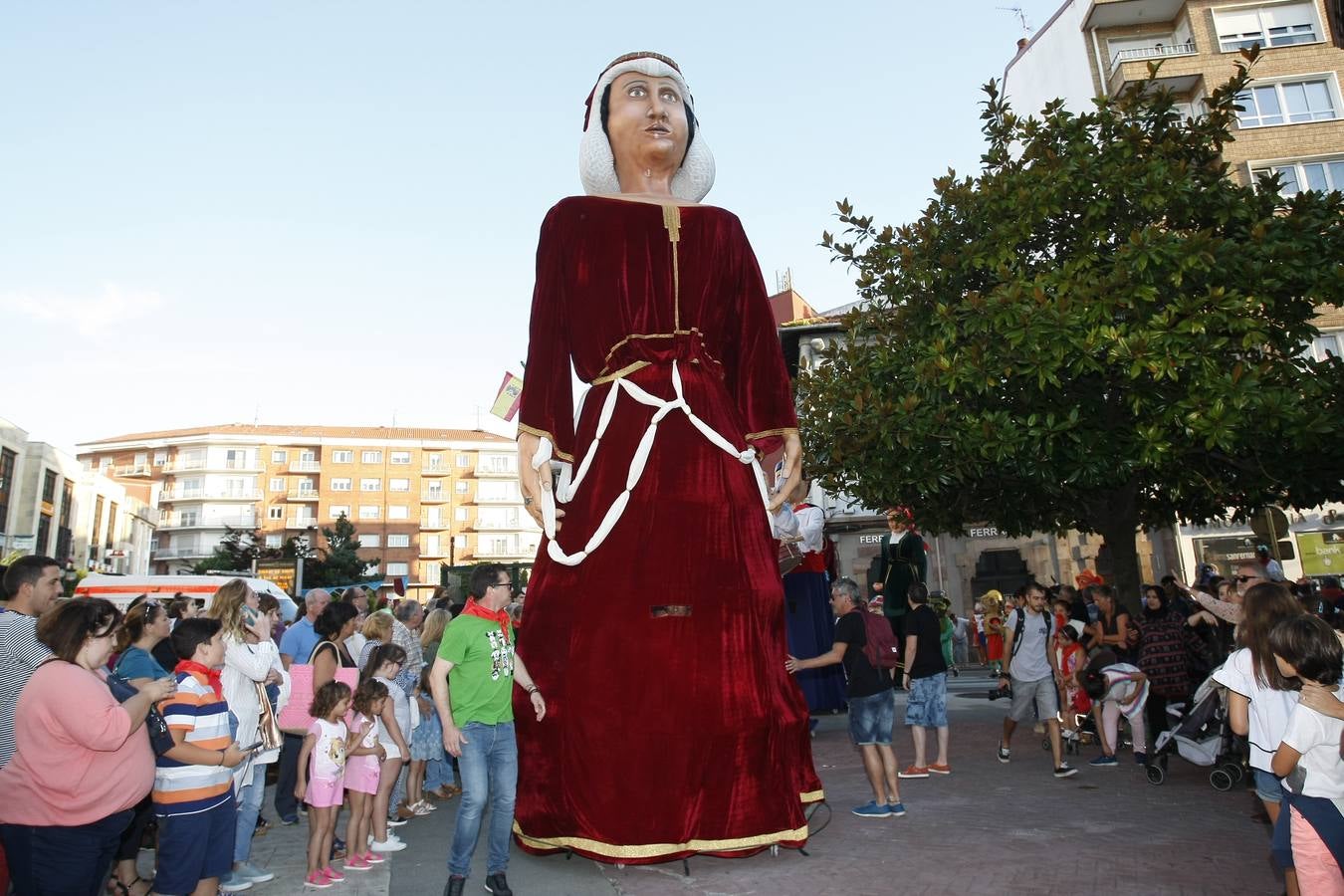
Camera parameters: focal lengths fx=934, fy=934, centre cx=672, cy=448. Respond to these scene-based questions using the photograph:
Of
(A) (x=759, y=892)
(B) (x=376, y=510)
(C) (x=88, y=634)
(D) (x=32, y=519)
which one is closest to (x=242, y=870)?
(C) (x=88, y=634)

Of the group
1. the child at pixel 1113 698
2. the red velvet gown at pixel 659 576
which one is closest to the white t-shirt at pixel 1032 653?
the child at pixel 1113 698

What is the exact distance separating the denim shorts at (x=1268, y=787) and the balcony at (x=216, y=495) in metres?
70.0

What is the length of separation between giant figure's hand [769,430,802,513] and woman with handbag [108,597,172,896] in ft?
11.4

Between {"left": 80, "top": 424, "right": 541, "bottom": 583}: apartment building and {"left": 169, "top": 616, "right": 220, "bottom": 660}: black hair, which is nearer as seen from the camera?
{"left": 169, "top": 616, "right": 220, "bottom": 660}: black hair

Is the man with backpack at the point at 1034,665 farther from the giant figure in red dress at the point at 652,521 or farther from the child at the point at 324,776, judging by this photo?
the child at the point at 324,776

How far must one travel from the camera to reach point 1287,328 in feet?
33.4

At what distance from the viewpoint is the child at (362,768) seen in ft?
19.5

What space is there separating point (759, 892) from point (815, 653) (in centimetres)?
677

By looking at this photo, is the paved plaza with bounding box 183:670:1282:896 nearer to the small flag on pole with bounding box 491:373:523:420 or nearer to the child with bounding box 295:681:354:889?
the child with bounding box 295:681:354:889

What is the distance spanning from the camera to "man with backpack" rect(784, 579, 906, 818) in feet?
23.2

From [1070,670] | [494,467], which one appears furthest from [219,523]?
[1070,670]

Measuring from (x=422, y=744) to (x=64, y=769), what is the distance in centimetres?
428

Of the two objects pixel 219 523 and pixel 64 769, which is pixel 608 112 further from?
pixel 219 523

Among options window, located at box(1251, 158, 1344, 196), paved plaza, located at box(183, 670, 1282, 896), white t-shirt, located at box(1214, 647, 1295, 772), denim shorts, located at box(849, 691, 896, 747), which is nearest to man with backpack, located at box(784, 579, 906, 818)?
denim shorts, located at box(849, 691, 896, 747)
